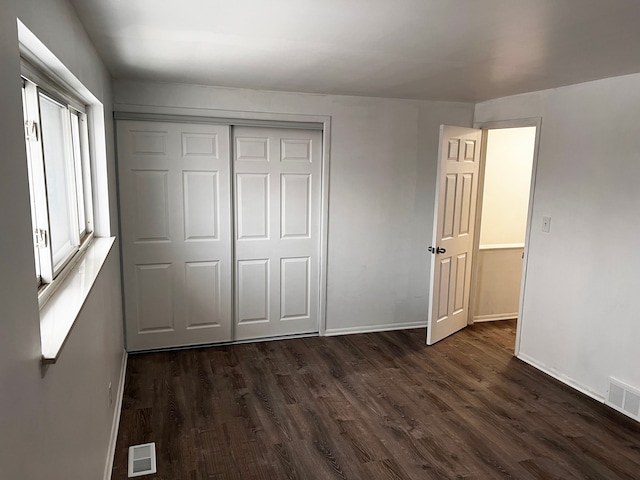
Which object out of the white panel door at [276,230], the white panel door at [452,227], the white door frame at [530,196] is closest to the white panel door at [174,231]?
the white panel door at [276,230]

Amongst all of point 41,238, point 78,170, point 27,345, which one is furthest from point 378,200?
point 27,345

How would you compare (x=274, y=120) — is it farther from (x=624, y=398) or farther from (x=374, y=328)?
Result: (x=624, y=398)

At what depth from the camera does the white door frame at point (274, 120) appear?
3.64 m

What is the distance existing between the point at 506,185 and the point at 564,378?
2037mm

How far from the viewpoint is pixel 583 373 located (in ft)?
11.2

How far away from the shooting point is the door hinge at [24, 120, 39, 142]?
4.93ft

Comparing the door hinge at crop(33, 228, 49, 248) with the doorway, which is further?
the doorway

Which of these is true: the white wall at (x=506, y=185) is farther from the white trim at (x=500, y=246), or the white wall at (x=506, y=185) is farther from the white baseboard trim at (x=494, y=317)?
the white baseboard trim at (x=494, y=317)

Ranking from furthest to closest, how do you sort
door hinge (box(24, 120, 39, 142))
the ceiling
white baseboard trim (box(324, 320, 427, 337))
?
white baseboard trim (box(324, 320, 427, 337)) → the ceiling → door hinge (box(24, 120, 39, 142))

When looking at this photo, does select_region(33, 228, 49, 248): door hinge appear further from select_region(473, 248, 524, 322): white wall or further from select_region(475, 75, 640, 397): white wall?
select_region(473, 248, 524, 322): white wall

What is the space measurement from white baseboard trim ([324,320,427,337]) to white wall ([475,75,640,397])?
108 centimetres

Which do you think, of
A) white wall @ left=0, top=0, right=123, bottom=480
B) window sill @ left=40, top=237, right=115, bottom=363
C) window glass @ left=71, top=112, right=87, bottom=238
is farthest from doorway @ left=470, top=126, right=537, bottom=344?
white wall @ left=0, top=0, right=123, bottom=480

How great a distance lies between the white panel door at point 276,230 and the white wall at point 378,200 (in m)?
0.19

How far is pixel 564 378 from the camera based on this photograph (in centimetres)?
358
